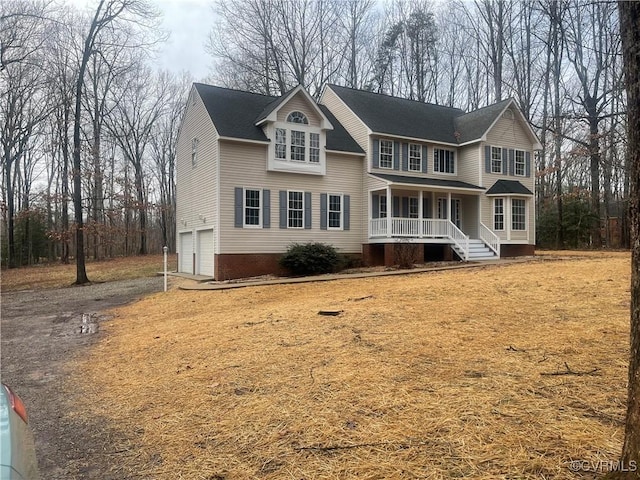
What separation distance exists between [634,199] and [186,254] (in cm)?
1897

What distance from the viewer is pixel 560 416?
121 inches

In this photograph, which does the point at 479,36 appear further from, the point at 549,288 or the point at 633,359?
the point at 633,359

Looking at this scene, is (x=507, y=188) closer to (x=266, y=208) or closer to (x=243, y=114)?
(x=266, y=208)

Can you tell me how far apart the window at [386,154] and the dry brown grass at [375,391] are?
41.7 ft

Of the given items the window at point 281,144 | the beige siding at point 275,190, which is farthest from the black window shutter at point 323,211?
the window at point 281,144

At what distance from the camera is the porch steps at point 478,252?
61.9ft

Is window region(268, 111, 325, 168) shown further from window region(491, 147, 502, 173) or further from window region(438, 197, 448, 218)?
window region(491, 147, 502, 173)

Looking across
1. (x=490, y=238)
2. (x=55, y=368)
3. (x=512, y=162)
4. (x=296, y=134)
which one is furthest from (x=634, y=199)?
(x=512, y=162)

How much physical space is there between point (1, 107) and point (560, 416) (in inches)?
1235

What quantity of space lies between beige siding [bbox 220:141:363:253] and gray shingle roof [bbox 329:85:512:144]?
2.62 meters

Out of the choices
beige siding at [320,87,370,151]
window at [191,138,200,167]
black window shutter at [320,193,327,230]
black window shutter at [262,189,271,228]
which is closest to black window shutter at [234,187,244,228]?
black window shutter at [262,189,271,228]

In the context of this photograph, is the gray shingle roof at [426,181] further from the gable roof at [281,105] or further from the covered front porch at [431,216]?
the gable roof at [281,105]

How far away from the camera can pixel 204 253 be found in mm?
17562

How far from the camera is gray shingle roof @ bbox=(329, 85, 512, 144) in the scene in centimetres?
2003
